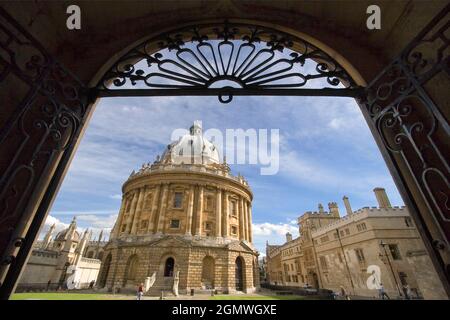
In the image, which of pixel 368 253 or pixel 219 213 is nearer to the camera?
pixel 368 253

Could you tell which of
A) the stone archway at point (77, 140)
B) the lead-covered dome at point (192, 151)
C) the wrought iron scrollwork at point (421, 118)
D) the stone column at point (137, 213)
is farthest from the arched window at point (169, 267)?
the wrought iron scrollwork at point (421, 118)

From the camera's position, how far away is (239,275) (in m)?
29.2

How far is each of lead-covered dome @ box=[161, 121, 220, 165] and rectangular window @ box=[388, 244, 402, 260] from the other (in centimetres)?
2790

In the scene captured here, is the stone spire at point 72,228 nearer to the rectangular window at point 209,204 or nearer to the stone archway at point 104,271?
the stone archway at point 104,271

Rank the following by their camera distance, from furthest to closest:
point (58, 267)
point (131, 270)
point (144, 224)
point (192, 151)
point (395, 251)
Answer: point (192, 151), point (58, 267), point (144, 224), point (131, 270), point (395, 251)

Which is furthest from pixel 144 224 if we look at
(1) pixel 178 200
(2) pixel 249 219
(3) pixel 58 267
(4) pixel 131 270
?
(2) pixel 249 219

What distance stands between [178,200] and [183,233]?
4884 mm

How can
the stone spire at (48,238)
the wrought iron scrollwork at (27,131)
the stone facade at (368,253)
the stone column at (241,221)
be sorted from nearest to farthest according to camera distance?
the wrought iron scrollwork at (27,131) < the stone facade at (368,253) < the stone column at (241,221) < the stone spire at (48,238)

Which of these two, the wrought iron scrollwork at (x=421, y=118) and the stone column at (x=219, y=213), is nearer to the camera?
the wrought iron scrollwork at (x=421, y=118)

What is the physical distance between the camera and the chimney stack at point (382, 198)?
28875 millimetres

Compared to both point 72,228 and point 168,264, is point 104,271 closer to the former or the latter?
point 168,264

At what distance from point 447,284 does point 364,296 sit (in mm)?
31954

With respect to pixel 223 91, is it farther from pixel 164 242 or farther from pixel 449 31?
pixel 164 242

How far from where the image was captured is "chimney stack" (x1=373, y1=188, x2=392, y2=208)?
28875 mm
